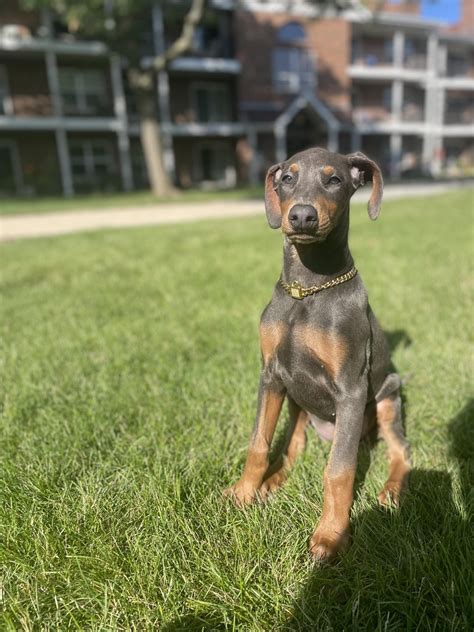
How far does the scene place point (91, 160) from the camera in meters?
26.4

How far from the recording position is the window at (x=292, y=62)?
1137 inches

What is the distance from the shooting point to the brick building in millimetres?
23844

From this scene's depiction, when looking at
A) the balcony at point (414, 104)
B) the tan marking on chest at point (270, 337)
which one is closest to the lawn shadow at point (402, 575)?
the tan marking on chest at point (270, 337)

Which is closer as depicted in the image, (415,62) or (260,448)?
(260,448)

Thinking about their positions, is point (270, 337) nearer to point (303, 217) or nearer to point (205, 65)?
point (303, 217)

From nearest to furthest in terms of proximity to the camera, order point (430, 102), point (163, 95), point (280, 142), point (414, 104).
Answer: point (163, 95)
point (280, 142)
point (430, 102)
point (414, 104)

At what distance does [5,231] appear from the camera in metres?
11.6

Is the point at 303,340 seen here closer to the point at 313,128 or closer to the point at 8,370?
the point at 8,370

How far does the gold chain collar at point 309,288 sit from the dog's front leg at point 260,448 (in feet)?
1.25

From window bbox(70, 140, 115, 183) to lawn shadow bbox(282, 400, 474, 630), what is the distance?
2671 cm

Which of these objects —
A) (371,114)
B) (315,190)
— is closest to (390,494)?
(315,190)

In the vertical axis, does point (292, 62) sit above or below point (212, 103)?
above

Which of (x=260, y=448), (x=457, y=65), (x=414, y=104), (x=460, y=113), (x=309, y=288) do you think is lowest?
(x=460, y=113)

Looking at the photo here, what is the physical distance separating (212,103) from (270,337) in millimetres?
29450
